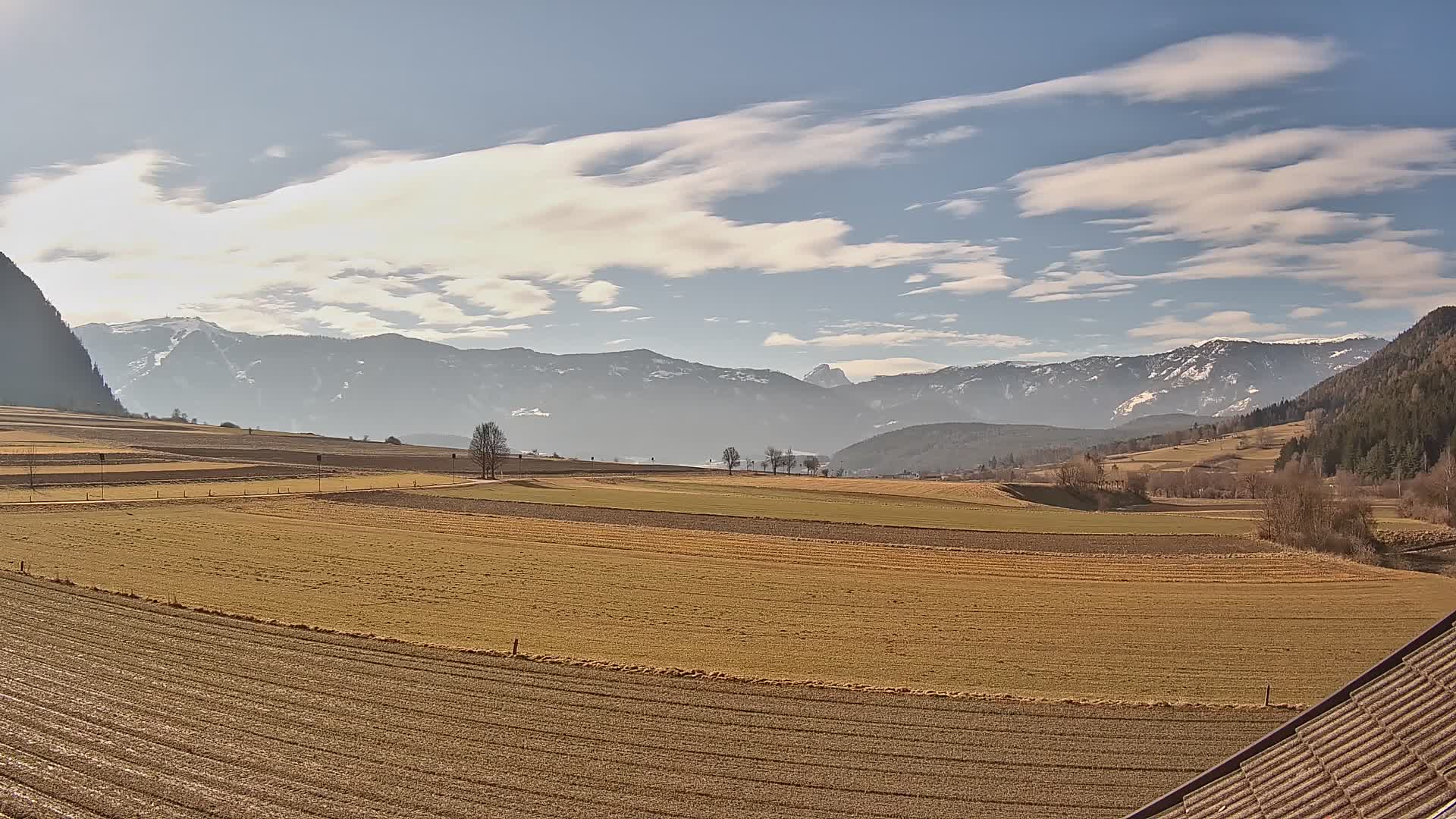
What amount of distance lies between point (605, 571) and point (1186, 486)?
469 ft

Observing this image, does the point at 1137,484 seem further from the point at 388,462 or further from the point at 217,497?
the point at 217,497

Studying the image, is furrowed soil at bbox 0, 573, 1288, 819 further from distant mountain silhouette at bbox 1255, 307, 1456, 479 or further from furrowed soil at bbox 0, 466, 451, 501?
distant mountain silhouette at bbox 1255, 307, 1456, 479

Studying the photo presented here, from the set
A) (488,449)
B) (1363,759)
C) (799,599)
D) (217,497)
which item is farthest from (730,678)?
(488,449)

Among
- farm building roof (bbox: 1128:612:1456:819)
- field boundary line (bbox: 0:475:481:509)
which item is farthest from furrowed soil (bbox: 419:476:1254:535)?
farm building roof (bbox: 1128:612:1456:819)

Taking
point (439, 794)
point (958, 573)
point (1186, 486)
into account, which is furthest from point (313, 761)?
point (1186, 486)

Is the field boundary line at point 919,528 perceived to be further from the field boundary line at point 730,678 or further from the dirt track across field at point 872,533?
the field boundary line at point 730,678

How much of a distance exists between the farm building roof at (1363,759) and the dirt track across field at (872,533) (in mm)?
53983

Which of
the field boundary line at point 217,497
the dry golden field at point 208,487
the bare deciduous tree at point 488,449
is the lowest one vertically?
the field boundary line at point 217,497

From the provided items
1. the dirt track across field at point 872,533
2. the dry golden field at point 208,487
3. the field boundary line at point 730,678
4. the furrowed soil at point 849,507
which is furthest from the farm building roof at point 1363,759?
the dry golden field at point 208,487

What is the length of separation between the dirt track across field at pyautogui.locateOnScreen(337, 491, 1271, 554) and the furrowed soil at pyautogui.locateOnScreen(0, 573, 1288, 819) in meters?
42.1

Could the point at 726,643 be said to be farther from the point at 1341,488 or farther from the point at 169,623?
the point at 1341,488

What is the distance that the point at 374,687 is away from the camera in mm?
26141

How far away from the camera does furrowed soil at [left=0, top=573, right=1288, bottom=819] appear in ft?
61.7

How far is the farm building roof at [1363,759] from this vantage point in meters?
10.2
